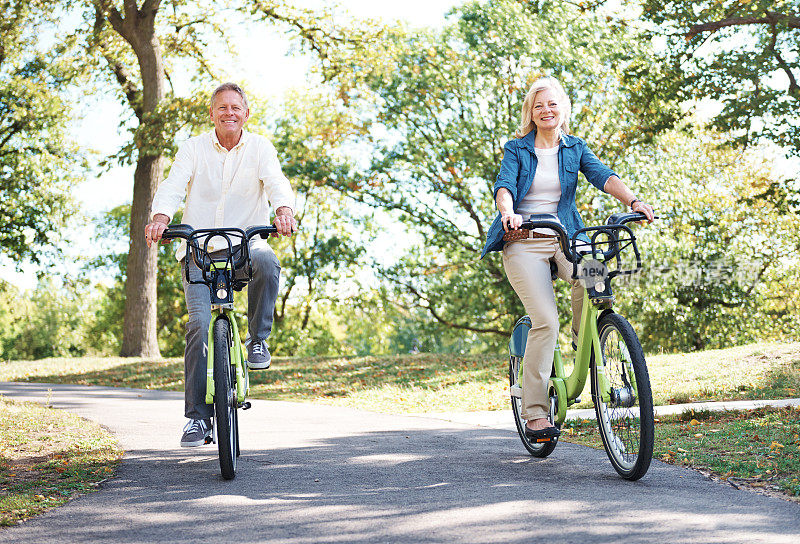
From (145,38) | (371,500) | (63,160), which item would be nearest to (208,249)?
(371,500)

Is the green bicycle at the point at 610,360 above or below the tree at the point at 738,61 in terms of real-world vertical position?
below

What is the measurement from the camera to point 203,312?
500 centimetres

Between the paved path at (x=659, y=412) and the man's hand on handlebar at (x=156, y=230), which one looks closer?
the man's hand on handlebar at (x=156, y=230)

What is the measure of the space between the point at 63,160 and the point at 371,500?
25.0 meters

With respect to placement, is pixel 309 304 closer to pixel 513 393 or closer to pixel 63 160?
pixel 63 160

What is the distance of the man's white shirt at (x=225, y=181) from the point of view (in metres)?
5.20

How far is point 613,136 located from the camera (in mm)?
21609

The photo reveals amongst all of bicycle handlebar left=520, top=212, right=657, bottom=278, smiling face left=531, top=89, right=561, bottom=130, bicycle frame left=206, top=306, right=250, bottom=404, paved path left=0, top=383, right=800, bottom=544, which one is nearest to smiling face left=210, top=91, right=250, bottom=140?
bicycle frame left=206, top=306, right=250, bottom=404

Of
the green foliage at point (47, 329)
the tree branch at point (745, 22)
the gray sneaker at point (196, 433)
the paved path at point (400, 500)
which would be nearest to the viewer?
the paved path at point (400, 500)

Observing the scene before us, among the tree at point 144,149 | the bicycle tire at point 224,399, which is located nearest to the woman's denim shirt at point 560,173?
the bicycle tire at point 224,399

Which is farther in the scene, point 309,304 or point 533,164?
point 309,304

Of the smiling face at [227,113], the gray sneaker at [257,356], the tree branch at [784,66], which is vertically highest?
the tree branch at [784,66]

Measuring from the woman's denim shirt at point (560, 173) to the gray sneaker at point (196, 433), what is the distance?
1933mm

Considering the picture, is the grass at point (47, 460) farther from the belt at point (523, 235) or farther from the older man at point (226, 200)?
the belt at point (523, 235)
